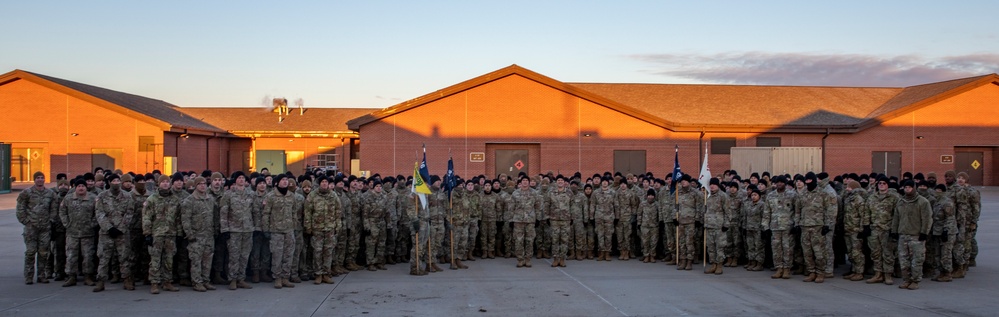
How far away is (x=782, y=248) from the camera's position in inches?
529

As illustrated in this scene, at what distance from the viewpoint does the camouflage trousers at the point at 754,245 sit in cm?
1427

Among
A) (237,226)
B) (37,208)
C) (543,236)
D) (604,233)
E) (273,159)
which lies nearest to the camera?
(237,226)

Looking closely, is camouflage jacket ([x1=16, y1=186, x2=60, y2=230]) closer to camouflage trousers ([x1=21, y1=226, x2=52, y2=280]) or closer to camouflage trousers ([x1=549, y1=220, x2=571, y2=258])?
camouflage trousers ([x1=21, y1=226, x2=52, y2=280])

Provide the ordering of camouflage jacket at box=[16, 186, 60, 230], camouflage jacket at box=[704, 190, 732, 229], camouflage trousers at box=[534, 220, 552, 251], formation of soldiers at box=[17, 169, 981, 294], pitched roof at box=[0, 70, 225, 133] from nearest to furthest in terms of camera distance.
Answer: formation of soldiers at box=[17, 169, 981, 294] → camouflage jacket at box=[16, 186, 60, 230] → camouflage jacket at box=[704, 190, 732, 229] → camouflage trousers at box=[534, 220, 552, 251] → pitched roof at box=[0, 70, 225, 133]

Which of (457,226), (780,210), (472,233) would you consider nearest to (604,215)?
(472,233)

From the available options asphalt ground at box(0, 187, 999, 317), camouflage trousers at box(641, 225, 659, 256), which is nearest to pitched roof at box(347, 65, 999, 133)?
camouflage trousers at box(641, 225, 659, 256)

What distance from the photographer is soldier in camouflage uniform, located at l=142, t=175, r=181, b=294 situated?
11477mm

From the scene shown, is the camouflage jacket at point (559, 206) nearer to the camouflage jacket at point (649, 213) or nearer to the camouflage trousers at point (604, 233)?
the camouflage trousers at point (604, 233)

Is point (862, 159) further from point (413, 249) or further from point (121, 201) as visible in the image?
point (121, 201)

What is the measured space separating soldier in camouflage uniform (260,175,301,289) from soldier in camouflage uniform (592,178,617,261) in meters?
6.50

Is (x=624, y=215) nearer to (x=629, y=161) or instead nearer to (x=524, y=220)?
(x=524, y=220)

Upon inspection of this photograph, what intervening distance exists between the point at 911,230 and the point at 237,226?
10974 mm

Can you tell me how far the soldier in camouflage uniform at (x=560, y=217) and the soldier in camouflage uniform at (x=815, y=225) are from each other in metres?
4.52

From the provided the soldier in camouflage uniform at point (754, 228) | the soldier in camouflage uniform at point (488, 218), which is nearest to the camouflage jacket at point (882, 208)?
the soldier in camouflage uniform at point (754, 228)
